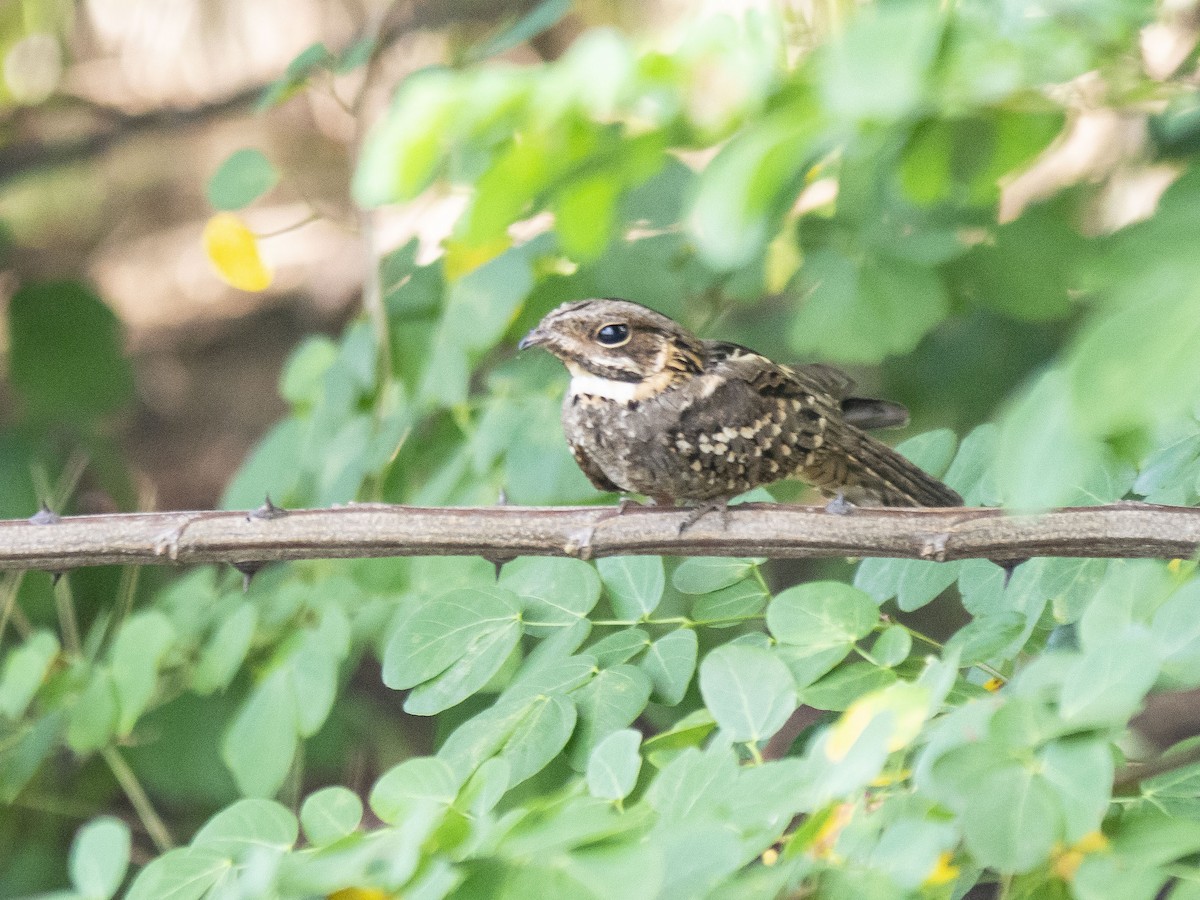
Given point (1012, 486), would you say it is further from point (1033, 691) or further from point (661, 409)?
point (661, 409)

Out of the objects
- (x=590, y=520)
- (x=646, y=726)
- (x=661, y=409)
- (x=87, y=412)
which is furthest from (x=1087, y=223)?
(x=87, y=412)

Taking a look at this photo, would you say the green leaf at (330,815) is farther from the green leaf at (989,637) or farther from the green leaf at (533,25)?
the green leaf at (533,25)

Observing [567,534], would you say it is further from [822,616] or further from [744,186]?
[744,186]

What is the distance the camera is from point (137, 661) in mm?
2371

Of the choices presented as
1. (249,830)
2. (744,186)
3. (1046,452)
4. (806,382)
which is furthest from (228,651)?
(1046,452)

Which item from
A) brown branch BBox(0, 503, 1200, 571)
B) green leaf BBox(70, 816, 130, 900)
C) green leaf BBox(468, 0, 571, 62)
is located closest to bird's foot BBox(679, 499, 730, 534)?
brown branch BBox(0, 503, 1200, 571)

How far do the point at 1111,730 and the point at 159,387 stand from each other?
6.40 metres

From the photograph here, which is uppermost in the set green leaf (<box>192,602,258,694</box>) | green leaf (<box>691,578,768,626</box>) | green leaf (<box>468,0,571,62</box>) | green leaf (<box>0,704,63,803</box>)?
green leaf (<box>468,0,571,62</box>)

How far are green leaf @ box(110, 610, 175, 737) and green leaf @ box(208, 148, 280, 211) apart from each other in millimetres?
973

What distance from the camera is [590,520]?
182 centimetres

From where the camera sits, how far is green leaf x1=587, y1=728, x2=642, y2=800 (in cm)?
131

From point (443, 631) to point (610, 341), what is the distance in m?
0.72

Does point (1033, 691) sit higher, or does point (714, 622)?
point (1033, 691)

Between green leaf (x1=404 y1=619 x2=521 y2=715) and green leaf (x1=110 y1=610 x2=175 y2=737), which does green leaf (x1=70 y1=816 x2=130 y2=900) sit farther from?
green leaf (x1=110 y1=610 x2=175 y2=737)
